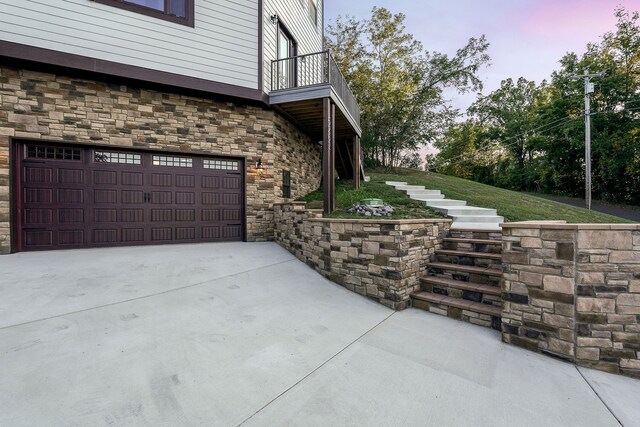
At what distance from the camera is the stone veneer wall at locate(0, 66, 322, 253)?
530 centimetres

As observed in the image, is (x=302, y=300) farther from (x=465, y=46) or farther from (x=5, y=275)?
(x=465, y=46)

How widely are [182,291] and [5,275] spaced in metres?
2.70

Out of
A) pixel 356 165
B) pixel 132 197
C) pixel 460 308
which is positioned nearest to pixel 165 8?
pixel 132 197

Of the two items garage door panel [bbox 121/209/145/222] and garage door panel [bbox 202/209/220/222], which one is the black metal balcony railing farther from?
garage door panel [bbox 121/209/145/222]

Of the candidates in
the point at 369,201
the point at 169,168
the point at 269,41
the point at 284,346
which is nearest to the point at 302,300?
the point at 284,346

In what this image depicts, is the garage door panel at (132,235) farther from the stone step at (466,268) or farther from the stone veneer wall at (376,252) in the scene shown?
the stone step at (466,268)

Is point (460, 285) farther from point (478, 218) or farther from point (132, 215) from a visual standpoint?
point (132, 215)

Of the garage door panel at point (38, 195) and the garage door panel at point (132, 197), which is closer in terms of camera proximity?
the garage door panel at point (38, 195)

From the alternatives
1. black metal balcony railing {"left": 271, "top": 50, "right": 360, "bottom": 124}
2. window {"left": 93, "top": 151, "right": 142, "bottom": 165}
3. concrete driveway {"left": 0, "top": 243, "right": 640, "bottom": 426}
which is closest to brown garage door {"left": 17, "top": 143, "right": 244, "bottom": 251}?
window {"left": 93, "top": 151, "right": 142, "bottom": 165}

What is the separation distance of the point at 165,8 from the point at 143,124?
8.80ft

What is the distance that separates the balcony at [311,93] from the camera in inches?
266

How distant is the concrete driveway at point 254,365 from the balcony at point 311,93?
5099 millimetres

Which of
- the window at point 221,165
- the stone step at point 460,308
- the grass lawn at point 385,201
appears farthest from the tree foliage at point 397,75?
the stone step at point 460,308

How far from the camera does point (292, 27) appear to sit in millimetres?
8469
